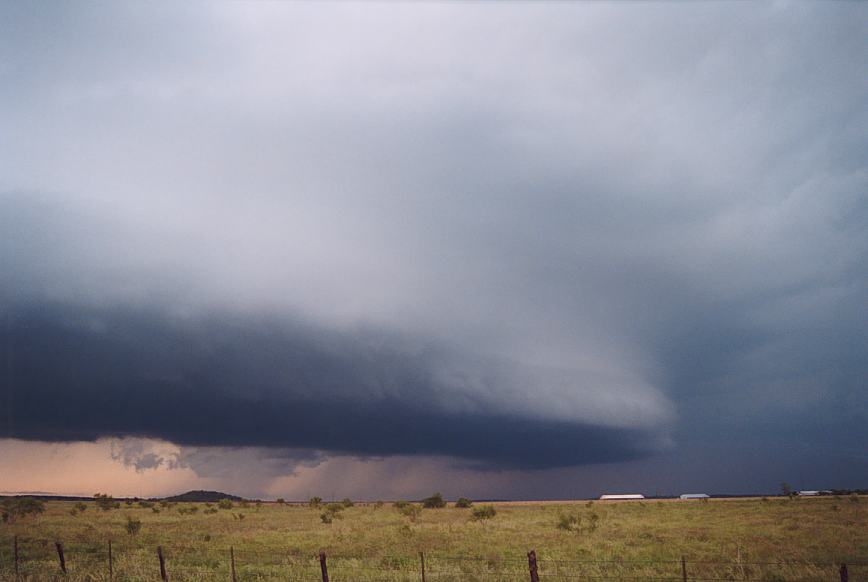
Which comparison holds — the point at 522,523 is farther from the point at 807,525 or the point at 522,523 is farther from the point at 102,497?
the point at 102,497

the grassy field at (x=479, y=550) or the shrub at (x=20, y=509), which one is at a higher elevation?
the shrub at (x=20, y=509)

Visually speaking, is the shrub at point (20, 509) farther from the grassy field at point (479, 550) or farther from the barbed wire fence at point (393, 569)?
the barbed wire fence at point (393, 569)

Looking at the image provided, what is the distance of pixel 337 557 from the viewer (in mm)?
34875

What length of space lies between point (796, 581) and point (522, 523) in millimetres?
34388

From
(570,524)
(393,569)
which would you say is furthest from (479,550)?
(570,524)

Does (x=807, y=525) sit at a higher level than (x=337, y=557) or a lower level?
lower

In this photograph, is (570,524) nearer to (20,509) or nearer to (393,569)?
(393,569)

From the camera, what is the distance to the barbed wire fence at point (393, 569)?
2584 cm

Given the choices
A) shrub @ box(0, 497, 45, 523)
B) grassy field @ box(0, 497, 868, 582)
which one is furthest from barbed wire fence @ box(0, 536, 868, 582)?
shrub @ box(0, 497, 45, 523)

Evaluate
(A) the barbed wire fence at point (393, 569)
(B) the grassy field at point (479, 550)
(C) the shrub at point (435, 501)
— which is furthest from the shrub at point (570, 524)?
(C) the shrub at point (435, 501)

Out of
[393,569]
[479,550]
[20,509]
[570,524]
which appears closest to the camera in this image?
[393,569]

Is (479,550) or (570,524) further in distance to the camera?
(570,524)

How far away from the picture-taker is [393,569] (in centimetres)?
2975

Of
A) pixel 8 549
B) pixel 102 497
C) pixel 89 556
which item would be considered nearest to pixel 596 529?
pixel 89 556
